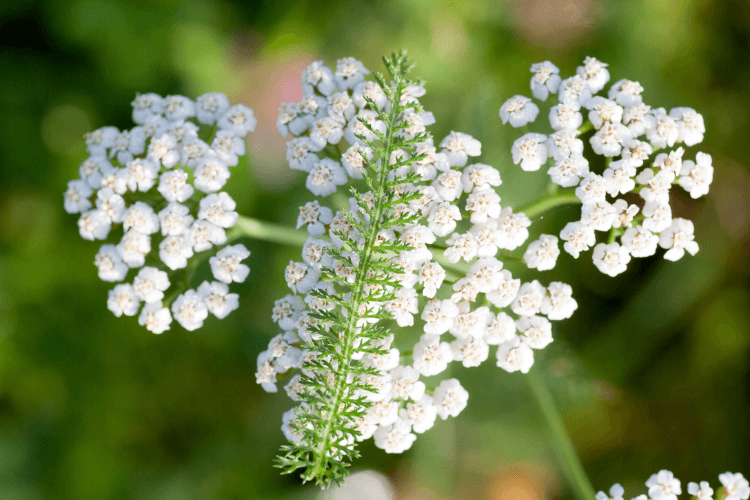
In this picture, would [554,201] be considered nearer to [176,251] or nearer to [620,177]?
[620,177]

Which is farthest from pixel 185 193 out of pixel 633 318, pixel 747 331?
pixel 747 331

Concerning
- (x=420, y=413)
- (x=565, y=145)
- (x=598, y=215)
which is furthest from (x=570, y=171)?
(x=420, y=413)

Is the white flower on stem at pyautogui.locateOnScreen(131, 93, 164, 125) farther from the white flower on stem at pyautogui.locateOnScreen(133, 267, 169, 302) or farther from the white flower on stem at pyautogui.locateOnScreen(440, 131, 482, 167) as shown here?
the white flower on stem at pyautogui.locateOnScreen(440, 131, 482, 167)

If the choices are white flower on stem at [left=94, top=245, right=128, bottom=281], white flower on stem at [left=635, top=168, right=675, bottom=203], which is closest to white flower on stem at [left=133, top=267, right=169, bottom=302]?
white flower on stem at [left=94, top=245, right=128, bottom=281]

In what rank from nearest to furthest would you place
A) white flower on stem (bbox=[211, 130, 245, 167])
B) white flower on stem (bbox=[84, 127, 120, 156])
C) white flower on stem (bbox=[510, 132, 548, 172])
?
white flower on stem (bbox=[510, 132, 548, 172]) → white flower on stem (bbox=[211, 130, 245, 167]) → white flower on stem (bbox=[84, 127, 120, 156])

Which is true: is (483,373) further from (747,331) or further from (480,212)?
(747,331)

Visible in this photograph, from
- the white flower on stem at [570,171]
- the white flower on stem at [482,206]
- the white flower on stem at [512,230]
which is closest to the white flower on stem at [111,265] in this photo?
the white flower on stem at [482,206]
